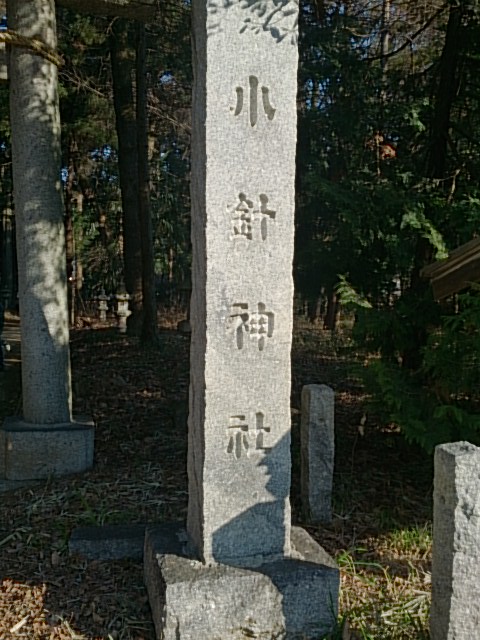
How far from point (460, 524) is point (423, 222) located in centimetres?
360

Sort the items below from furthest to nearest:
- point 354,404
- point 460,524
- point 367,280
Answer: point 354,404
point 367,280
point 460,524

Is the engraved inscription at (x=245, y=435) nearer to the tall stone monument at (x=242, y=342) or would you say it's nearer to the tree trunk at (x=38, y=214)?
the tall stone monument at (x=242, y=342)

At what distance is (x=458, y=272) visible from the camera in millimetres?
4348

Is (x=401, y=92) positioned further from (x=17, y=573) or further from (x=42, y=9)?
(x=17, y=573)

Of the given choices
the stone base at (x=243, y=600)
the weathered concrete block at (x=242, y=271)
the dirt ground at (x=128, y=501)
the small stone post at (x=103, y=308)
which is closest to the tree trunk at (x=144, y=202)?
the dirt ground at (x=128, y=501)

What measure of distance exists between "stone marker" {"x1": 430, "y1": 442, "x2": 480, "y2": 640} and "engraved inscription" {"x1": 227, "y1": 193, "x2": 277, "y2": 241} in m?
1.30

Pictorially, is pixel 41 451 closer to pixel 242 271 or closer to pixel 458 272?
pixel 242 271

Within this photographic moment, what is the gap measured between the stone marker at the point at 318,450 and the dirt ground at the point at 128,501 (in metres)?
0.14

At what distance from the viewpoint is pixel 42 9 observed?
217 inches

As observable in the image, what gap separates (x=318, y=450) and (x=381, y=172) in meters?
3.71

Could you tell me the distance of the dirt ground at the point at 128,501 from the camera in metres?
3.50

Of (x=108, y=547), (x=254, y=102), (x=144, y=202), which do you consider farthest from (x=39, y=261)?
(x=144, y=202)

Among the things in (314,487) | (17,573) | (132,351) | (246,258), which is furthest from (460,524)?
(132,351)

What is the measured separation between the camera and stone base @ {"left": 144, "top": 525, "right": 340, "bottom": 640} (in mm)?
3059
